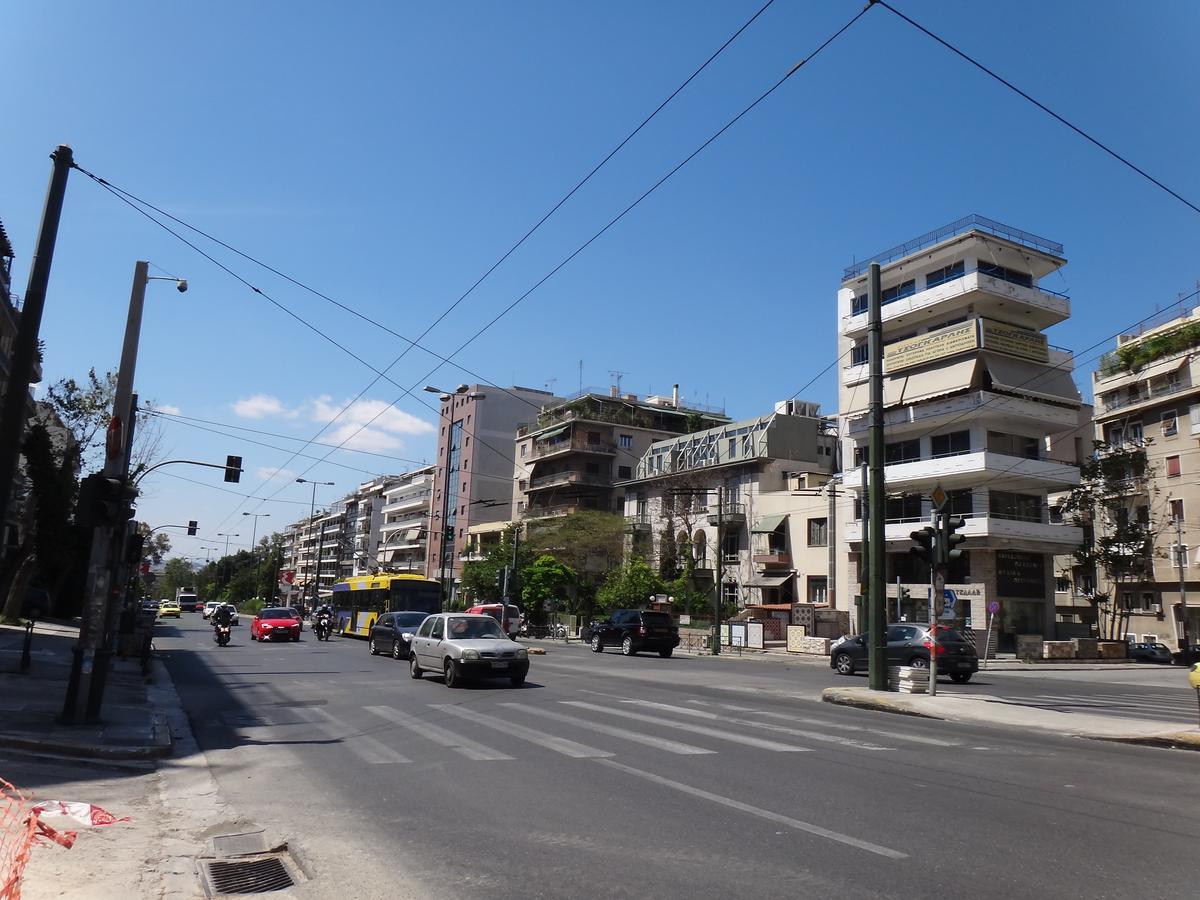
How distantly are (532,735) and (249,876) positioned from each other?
5851mm

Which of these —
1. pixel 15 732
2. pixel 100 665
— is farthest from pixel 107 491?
pixel 15 732

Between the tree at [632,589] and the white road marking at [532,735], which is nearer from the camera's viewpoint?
the white road marking at [532,735]

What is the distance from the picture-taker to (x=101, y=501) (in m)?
10.9

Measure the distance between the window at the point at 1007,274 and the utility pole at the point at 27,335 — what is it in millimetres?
40655

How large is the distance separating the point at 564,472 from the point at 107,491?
62483 millimetres

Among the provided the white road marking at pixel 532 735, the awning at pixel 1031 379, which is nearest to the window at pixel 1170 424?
the awning at pixel 1031 379

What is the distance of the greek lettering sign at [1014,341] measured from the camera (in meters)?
41.6

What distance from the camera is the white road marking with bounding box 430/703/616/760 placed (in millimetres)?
9758

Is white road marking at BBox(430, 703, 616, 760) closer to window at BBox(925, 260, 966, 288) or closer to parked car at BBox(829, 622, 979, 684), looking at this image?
parked car at BBox(829, 622, 979, 684)

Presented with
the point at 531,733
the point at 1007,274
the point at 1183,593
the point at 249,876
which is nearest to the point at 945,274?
the point at 1007,274

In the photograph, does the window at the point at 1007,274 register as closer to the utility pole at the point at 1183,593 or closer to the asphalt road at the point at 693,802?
the utility pole at the point at 1183,593

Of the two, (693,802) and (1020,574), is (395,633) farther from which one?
(1020,574)

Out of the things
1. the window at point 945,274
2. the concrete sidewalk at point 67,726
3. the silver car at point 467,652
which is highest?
the window at point 945,274

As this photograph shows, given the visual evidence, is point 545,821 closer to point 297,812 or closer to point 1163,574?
point 297,812
